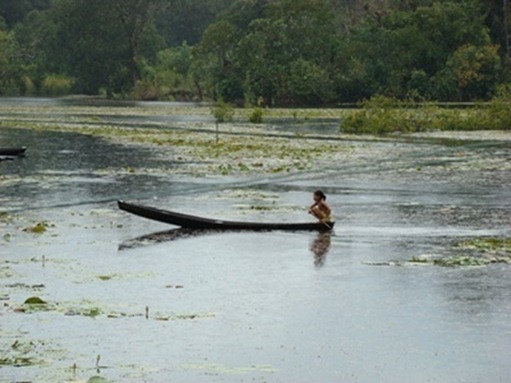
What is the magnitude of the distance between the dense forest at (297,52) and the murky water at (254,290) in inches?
1857

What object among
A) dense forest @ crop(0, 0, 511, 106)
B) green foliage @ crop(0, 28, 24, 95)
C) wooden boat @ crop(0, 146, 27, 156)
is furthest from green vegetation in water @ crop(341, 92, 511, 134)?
green foliage @ crop(0, 28, 24, 95)

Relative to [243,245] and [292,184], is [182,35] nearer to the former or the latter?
[292,184]

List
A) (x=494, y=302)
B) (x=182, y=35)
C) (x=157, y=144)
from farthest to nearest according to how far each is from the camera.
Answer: (x=182, y=35)
(x=157, y=144)
(x=494, y=302)

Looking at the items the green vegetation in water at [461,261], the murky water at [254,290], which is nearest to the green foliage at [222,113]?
the murky water at [254,290]

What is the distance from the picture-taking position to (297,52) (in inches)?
3893

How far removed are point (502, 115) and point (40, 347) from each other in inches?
1894

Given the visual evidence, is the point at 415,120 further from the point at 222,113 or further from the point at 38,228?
the point at 38,228

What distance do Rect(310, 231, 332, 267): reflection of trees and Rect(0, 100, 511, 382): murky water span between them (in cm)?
5

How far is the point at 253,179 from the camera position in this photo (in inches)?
1270

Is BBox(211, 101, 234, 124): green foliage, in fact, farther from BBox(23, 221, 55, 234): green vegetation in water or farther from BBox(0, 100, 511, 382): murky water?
BBox(23, 221, 55, 234): green vegetation in water

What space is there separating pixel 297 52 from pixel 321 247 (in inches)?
3163

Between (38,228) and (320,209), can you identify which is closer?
(320,209)

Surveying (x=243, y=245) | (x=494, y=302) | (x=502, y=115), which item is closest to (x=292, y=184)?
(x=243, y=245)

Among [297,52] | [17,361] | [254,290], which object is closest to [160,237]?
[254,290]
